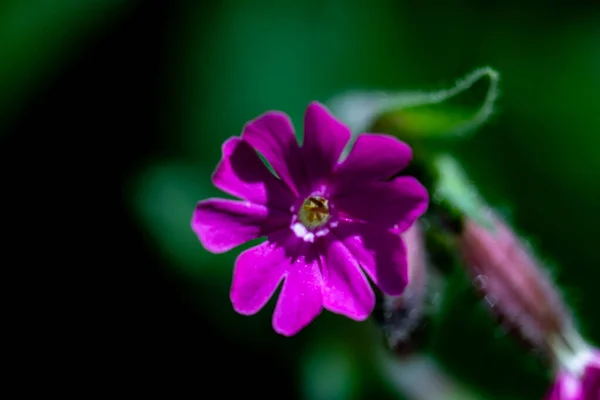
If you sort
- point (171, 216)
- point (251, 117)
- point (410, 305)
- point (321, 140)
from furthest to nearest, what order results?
point (251, 117) < point (171, 216) < point (410, 305) < point (321, 140)

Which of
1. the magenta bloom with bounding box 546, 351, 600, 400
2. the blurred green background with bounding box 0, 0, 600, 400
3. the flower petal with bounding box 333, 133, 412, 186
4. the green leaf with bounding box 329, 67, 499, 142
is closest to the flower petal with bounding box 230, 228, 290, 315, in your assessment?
the flower petal with bounding box 333, 133, 412, 186

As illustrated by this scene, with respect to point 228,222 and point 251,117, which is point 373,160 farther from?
point 251,117

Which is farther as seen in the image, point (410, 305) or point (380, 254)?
point (410, 305)

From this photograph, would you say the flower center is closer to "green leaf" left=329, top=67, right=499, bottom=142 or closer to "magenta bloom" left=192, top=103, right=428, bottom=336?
"magenta bloom" left=192, top=103, right=428, bottom=336

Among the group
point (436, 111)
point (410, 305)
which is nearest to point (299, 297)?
point (410, 305)

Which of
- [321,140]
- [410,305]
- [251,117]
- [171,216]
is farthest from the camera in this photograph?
[251,117]

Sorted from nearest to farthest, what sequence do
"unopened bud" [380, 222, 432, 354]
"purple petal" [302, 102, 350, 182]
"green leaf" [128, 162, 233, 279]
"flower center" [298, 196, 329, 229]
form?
"purple petal" [302, 102, 350, 182], "flower center" [298, 196, 329, 229], "unopened bud" [380, 222, 432, 354], "green leaf" [128, 162, 233, 279]

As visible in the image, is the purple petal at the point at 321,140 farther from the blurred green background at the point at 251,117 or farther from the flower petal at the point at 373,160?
the blurred green background at the point at 251,117
